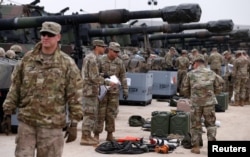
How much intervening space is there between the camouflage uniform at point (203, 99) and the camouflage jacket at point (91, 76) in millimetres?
1494

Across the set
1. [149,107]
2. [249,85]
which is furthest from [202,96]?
[249,85]

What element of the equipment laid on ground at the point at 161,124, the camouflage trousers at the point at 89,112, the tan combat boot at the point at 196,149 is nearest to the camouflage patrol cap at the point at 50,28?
the camouflage trousers at the point at 89,112

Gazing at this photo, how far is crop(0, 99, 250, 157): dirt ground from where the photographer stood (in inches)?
290

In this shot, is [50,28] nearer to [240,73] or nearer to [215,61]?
[240,73]

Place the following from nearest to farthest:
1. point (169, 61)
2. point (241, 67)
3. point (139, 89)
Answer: point (139, 89) → point (241, 67) → point (169, 61)

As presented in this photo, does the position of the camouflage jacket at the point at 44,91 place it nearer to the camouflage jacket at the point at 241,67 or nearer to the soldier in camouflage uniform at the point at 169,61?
the camouflage jacket at the point at 241,67

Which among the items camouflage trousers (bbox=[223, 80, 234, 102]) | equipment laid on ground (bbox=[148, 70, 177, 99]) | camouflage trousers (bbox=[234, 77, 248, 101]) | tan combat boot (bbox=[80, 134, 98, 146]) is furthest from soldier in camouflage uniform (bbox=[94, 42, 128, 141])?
camouflage trousers (bbox=[223, 80, 234, 102])

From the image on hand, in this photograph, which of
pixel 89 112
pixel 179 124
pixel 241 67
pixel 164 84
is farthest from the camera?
pixel 164 84

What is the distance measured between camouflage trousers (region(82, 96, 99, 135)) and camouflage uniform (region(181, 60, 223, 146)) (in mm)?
1564

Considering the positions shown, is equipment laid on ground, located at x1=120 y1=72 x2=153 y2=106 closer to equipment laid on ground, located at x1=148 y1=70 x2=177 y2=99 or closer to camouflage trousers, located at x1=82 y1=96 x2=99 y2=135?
equipment laid on ground, located at x1=148 y1=70 x2=177 y2=99

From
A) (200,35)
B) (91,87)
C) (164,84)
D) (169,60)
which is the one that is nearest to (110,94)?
(91,87)

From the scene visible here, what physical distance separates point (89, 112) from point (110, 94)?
509 millimetres

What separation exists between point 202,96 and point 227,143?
203 centimetres

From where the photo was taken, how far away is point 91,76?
762 centimetres
